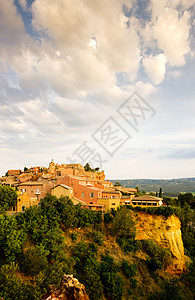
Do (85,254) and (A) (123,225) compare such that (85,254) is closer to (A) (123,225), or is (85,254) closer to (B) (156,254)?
(A) (123,225)

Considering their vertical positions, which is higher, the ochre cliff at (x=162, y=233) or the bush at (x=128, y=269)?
the ochre cliff at (x=162, y=233)

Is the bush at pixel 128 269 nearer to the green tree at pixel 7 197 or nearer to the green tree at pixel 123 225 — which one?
the green tree at pixel 123 225

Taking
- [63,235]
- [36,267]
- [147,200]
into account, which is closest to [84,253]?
[63,235]

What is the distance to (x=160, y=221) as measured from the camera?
132 feet

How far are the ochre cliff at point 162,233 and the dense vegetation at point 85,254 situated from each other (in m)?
1.52

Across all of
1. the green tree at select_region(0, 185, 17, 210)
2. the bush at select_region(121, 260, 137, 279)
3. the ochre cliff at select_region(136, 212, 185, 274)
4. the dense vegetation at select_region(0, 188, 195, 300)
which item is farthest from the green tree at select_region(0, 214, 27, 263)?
the ochre cliff at select_region(136, 212, 185, 274)

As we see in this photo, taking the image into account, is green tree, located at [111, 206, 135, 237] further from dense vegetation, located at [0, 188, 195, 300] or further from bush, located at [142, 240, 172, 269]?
bush, located at [142, 240, 172, 269]

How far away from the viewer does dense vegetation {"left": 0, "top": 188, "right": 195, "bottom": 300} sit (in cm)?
2430

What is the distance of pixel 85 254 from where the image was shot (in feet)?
102

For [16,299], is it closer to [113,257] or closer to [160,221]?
[113,257]

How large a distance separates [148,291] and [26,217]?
77.7ft

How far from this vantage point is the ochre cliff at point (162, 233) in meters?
39.1

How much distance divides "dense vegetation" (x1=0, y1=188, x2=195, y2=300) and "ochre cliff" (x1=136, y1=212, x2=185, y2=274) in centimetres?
152

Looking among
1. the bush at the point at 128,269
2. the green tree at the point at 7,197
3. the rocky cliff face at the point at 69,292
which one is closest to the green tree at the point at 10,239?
the green tree at the point at 7,197
